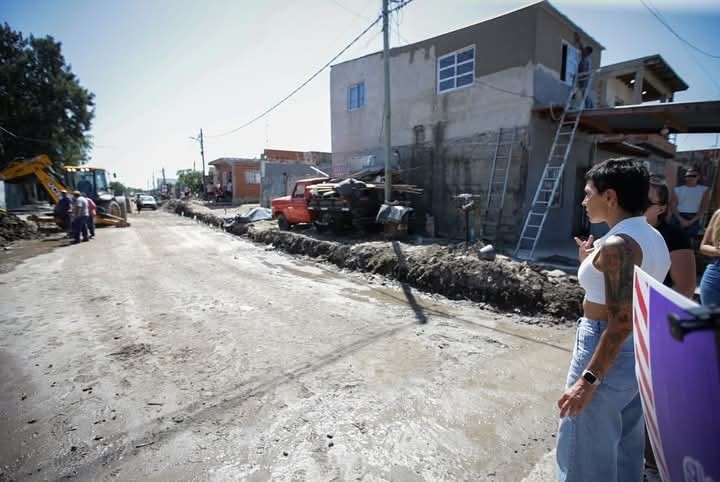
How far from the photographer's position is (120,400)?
3188 mm

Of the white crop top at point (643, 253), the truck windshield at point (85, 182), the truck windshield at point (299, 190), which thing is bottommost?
the white crop top at point (643, 253)

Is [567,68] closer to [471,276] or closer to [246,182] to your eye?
[471,276]

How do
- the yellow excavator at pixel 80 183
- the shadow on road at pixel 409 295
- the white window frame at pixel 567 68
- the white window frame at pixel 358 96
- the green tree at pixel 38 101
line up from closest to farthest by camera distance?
the shadow on road at pixel 409 295 < the white window frame at pixel 567 68 < the white window frame at pixel 358 96 < the yellow excavator at pixel 80 183 < the green tree at pixel 38 101

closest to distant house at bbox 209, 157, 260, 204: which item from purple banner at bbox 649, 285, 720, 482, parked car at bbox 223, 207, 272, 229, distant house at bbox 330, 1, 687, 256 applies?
parked car at bbox 223, 207, 272, 229

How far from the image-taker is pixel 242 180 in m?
33.1

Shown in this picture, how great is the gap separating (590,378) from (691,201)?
6.15m

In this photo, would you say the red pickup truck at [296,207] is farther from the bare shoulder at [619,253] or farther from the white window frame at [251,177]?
the white window frame at [251,177]

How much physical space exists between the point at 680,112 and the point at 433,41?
728 centimetres

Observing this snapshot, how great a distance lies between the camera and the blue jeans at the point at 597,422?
5.18ft

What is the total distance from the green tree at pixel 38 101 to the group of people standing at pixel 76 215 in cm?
1872

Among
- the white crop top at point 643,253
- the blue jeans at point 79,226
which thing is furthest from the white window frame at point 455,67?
the blue jeans at point 79,226

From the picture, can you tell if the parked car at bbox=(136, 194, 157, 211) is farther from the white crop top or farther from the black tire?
the white crop top

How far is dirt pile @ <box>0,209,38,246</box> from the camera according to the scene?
41.6ft

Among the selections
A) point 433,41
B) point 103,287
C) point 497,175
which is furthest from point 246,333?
point 433,41
